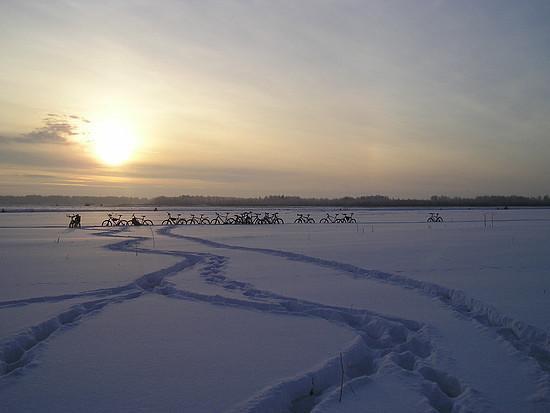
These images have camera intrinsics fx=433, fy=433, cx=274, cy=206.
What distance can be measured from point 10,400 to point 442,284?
749 cm

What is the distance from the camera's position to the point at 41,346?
17.2ft

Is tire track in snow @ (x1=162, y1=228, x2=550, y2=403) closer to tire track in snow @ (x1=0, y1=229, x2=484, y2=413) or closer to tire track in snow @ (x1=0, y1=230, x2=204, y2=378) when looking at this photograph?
tire track in snow @ (x1=0, y1=229, x2=484, y2=413)

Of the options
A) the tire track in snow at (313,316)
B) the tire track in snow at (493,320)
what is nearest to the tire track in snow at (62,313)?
the tire track in snow at (313,316)

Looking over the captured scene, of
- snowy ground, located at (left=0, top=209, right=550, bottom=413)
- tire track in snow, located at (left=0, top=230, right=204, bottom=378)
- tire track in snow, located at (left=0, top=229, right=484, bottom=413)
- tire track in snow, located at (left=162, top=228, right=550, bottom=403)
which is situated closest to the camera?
snowy ground, located at (left=0, top=209, right=550, bottom=413)

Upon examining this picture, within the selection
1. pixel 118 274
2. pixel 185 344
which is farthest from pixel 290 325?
pixel 118 274

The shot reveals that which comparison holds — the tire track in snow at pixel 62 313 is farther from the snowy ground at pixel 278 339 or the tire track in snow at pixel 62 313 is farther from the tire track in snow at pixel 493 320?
the tire track in snow at pixel 493 320

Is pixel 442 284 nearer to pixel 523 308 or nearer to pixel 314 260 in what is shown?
pixel 523 308

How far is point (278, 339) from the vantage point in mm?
5637

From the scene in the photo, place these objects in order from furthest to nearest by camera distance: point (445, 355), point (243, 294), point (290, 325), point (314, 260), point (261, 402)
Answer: point (314, 260), point (243, 294), point (290, 325), point (445, 355), point (261, 402)

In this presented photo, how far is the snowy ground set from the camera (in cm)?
398

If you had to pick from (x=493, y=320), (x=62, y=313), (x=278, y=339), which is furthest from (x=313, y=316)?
(x=62, y=313)

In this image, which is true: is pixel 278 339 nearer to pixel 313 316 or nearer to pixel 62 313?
pixel 313 316

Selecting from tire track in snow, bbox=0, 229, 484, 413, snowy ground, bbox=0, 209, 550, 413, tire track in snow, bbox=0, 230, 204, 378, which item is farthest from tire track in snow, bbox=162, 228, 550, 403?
tire track in snow, bbox=0, 230, 204, 378

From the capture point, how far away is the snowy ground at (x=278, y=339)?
3.98 meters
